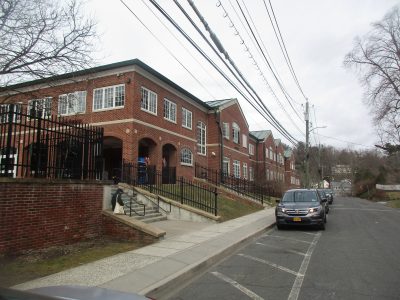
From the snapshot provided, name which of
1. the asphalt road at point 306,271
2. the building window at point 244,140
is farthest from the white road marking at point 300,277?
the building window at point 244,140

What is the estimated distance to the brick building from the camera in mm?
14938

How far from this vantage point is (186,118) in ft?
87.3

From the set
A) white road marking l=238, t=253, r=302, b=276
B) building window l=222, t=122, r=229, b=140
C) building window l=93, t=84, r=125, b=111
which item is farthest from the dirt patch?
building window l=222, t=122, r=229, b=140

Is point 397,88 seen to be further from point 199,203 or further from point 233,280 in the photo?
point 233,280

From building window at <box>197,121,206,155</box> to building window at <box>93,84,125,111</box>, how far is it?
10.3 meters

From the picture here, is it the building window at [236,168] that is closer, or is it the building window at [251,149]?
the building window at [236,168]

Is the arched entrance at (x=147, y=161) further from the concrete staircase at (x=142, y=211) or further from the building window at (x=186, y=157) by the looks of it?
the building window at (x=186, y=157)

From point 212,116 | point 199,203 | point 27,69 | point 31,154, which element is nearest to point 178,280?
point 31,154

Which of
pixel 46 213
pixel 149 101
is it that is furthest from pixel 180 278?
pixel 149 101

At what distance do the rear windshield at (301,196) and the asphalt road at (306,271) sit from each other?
3.87 meters

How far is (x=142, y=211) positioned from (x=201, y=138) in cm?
1652

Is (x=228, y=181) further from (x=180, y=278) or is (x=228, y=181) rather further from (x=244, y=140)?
(x=180, y=278)

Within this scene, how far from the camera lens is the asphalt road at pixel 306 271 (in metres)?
6.18

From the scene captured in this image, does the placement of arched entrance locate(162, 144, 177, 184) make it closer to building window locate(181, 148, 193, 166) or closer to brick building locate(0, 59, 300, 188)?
brick building locate(0, 59, 300, 188)
